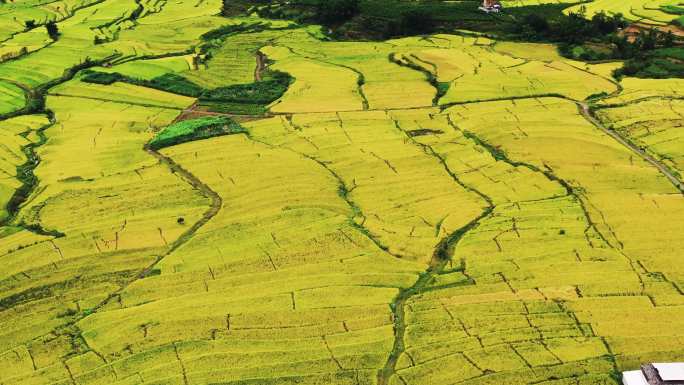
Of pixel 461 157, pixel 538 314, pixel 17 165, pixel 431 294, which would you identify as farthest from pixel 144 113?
pixel 538 314

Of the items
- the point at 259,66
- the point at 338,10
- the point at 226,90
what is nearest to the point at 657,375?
the point at 226,90

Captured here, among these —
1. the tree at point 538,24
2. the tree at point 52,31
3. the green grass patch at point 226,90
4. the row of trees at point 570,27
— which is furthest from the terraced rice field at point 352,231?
the tree at point 52,31

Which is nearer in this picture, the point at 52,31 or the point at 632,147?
the point at 632,147

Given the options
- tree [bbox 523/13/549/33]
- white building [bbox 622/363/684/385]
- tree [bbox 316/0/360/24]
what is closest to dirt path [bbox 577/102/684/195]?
white building [bbox 622/363/684/385]

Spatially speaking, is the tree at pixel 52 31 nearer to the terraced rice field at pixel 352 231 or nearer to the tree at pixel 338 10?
the terraced rice field at pixel 352 231

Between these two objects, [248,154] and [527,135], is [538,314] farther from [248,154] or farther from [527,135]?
[248,154]

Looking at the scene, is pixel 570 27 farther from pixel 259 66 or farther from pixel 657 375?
pixel 657 375
